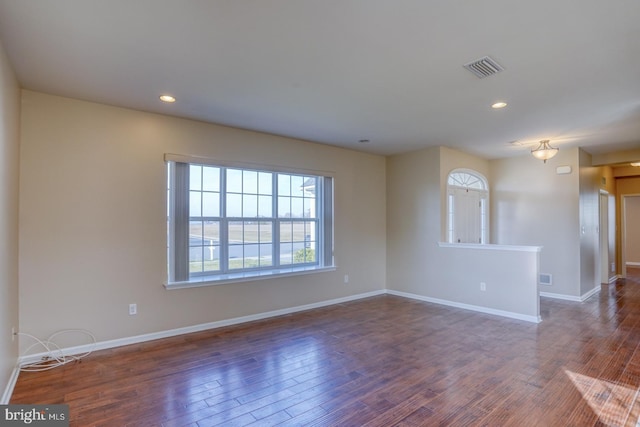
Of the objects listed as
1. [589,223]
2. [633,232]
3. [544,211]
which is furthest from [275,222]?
[633,232]

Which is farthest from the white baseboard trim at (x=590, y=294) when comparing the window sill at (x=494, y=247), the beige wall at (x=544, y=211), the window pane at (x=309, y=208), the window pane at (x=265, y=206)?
the window pane at (x=265, y=206)

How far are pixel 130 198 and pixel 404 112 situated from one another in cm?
324

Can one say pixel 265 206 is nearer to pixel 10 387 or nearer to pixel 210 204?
pixel 210 204

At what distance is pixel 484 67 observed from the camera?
2689 millimetres

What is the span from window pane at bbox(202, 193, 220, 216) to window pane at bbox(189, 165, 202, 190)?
0.14 meters

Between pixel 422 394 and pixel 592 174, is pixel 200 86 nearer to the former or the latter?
pixel 422 394

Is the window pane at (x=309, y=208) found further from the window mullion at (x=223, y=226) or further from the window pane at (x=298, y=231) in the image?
the window mullion at (x=223, y=226)

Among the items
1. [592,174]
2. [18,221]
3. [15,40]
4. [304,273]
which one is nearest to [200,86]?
[15,40]

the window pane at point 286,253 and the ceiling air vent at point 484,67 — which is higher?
the ceiling air vent at point 484,67

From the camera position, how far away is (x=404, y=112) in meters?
3.84

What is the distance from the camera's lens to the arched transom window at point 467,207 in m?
5.85

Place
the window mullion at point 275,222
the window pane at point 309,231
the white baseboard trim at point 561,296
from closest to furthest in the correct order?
the window mullion at point 275,222 → the window pane at point 309,231 → the white baseboard trim at point 561,296

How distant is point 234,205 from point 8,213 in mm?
2288

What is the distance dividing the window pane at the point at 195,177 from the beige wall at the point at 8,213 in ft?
5.26
